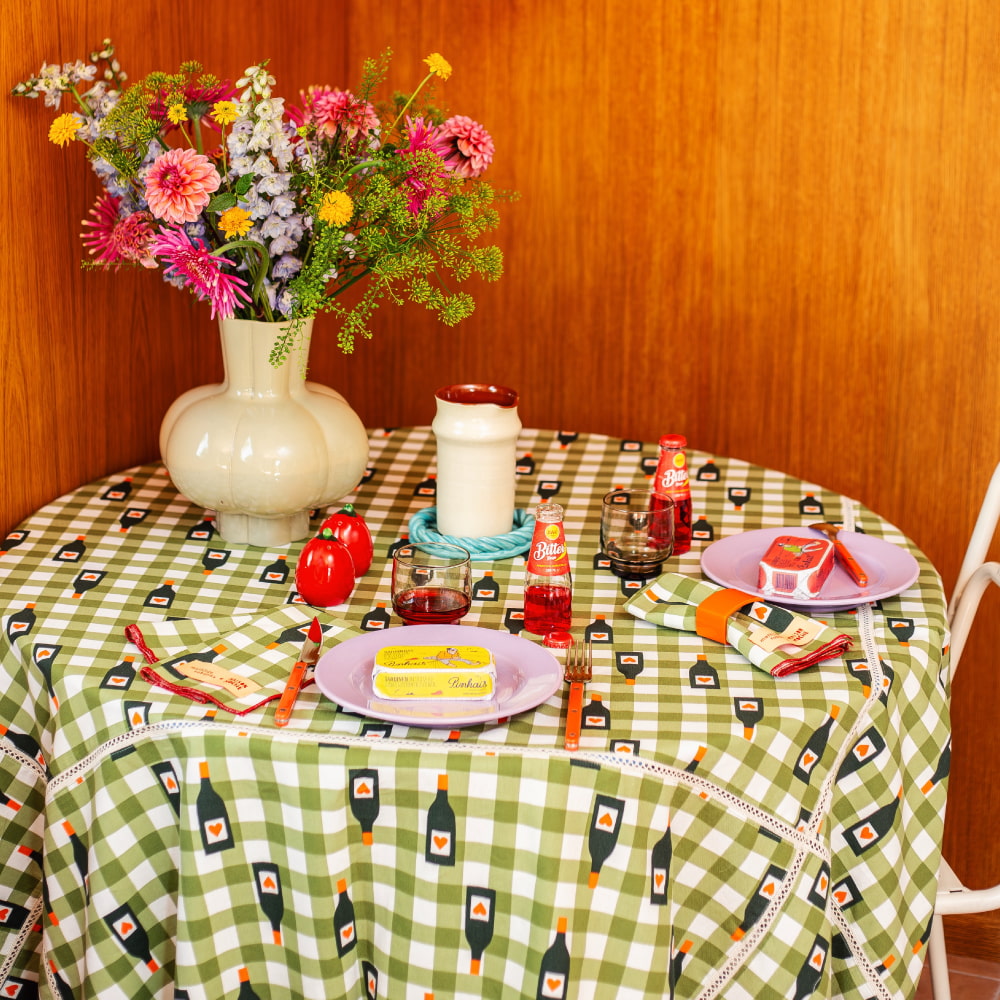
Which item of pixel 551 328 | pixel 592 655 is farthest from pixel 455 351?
pixel 592 655

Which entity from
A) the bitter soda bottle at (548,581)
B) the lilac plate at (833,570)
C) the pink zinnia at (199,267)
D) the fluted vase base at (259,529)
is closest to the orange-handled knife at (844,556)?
the lilac plate at (833,570)

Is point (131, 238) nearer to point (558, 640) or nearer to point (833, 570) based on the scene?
point (558, 640)

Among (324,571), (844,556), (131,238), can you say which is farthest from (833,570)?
(131,238)

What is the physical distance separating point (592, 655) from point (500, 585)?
231 millimetres

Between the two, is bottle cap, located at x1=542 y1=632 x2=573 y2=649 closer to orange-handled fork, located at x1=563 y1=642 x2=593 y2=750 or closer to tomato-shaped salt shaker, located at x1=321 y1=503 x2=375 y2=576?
orange-handled fork, located at x1=563 y1=642 x2=593 y2=750

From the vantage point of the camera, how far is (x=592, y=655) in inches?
53.5

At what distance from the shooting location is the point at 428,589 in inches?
56.3

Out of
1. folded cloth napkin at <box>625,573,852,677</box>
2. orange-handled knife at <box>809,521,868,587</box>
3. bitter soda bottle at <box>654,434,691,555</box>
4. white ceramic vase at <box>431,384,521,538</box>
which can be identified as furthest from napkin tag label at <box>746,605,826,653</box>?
white ceramic vase at <box>431,384,521,538</box>

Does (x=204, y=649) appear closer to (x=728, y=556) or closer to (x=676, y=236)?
(x=728, y=556)

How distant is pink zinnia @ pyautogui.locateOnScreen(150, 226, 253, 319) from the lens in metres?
1.44

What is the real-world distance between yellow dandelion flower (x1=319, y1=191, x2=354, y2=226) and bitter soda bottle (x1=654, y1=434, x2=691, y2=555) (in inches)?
21.3

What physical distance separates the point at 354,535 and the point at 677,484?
1.48ft

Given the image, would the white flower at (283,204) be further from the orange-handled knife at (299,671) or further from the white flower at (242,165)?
the orange-handled knife at (299,671)

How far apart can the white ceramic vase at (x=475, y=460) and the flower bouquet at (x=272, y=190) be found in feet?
0.45
